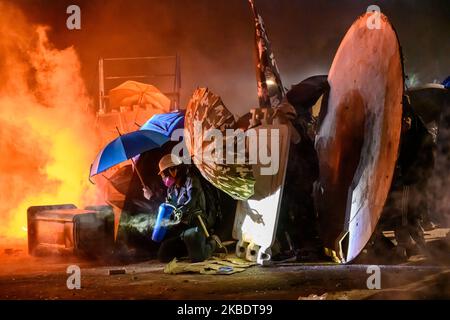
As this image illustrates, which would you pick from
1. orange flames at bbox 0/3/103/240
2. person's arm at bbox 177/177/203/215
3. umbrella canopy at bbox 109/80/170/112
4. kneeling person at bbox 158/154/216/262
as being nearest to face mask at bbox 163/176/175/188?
kneeling person at bbox 158/154/216/262

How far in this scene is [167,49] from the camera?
1292 cm

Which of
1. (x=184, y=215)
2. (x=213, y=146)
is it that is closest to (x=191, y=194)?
(x=184, y=215)

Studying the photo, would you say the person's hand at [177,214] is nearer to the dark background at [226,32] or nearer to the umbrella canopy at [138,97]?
the umbrella canopy at [138,97]

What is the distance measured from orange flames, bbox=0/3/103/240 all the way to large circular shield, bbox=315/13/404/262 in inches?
269

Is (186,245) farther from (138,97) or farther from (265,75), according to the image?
(138,97)

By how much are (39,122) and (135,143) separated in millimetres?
5845

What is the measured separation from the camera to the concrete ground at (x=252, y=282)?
569cm

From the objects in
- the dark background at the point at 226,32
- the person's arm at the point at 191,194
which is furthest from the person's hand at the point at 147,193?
the dark background at the point at 226,32

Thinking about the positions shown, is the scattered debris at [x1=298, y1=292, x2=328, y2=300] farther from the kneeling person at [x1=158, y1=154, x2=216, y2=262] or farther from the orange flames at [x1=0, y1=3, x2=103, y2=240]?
the orange flames at [x1=0, y1=3, x2=103, y2=240]

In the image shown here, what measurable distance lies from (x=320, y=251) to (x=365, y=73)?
9.28ft

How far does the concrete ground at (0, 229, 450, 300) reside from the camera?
569 cm

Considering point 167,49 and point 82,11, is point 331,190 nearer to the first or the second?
point 167,49

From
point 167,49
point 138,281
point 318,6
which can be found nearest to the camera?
point 138,281
